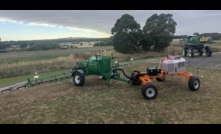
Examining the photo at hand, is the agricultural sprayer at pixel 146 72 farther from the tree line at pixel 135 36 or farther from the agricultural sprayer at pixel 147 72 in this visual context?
the tree line at pixel 135 36

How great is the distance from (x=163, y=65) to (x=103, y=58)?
3279 millimetres

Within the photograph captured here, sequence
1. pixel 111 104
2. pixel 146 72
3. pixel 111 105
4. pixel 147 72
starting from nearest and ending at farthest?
pixel 111 105 < pixel 111 104 < pixel 147 72 < pixel 146 72

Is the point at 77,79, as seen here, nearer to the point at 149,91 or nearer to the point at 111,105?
the point at 111,105

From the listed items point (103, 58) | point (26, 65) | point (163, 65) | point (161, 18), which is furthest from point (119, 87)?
point (161, 18)

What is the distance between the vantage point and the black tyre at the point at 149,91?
1126cm

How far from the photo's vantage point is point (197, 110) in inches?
399

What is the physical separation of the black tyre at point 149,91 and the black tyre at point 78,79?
409cm

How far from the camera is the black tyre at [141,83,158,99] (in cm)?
1126

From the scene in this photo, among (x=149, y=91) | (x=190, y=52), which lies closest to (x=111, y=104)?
(x=149, y=91)

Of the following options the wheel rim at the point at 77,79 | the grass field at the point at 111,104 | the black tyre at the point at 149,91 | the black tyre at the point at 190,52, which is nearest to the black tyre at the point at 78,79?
the wheel rim at the point at 77,79

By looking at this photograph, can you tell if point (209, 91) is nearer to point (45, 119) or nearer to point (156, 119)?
point (156, 119)

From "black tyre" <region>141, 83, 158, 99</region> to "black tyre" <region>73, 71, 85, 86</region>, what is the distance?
4.09 m

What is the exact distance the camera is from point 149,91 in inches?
449

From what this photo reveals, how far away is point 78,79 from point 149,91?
4651 mm
